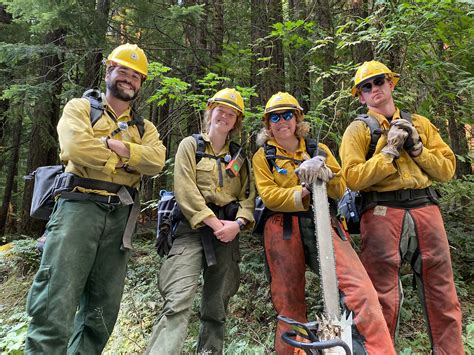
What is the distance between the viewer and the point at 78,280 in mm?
3090

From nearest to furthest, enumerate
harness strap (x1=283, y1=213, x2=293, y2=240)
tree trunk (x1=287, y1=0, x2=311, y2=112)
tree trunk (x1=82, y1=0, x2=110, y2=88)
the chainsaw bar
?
the chainsaw bar, harness strap (x1=283, y1=213, x2=293, y2=240), tree trunk (x1=287, y1=0, x2=311, y2=112), tree trunk (x1=82, y1=0, x2=110, y2=88)

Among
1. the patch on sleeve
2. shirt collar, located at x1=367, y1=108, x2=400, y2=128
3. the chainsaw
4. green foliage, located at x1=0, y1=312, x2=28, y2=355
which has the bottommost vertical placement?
green foliage, located at x1=0, y1=312, x2=28, y2=355

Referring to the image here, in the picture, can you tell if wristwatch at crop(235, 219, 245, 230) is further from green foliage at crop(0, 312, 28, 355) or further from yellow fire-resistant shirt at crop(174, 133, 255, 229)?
green foliage at crop(0, 312, 28, 355)

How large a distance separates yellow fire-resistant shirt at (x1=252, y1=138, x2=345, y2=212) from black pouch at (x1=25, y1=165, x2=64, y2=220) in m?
1.96

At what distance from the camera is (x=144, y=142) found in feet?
11.9

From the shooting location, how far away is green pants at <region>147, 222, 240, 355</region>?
10.1 feet

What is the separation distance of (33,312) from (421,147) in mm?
3683

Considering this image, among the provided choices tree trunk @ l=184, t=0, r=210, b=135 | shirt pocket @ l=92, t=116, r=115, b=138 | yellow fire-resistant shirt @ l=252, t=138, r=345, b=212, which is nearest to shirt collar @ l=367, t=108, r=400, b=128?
yellow fire-resistant shirt @ l=252, t=138, r=345, b=212

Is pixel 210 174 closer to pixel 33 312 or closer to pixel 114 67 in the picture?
pixel 114 67

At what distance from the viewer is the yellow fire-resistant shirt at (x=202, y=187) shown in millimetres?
3424

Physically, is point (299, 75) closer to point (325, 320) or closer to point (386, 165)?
point (386, 165)

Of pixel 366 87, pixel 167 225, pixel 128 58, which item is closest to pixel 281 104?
pixel 366 87

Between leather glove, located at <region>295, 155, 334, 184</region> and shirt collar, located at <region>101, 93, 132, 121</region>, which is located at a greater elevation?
shirt collar, located at <region>101, 93, 132, 121</region>

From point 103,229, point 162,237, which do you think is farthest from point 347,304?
point 103,229
